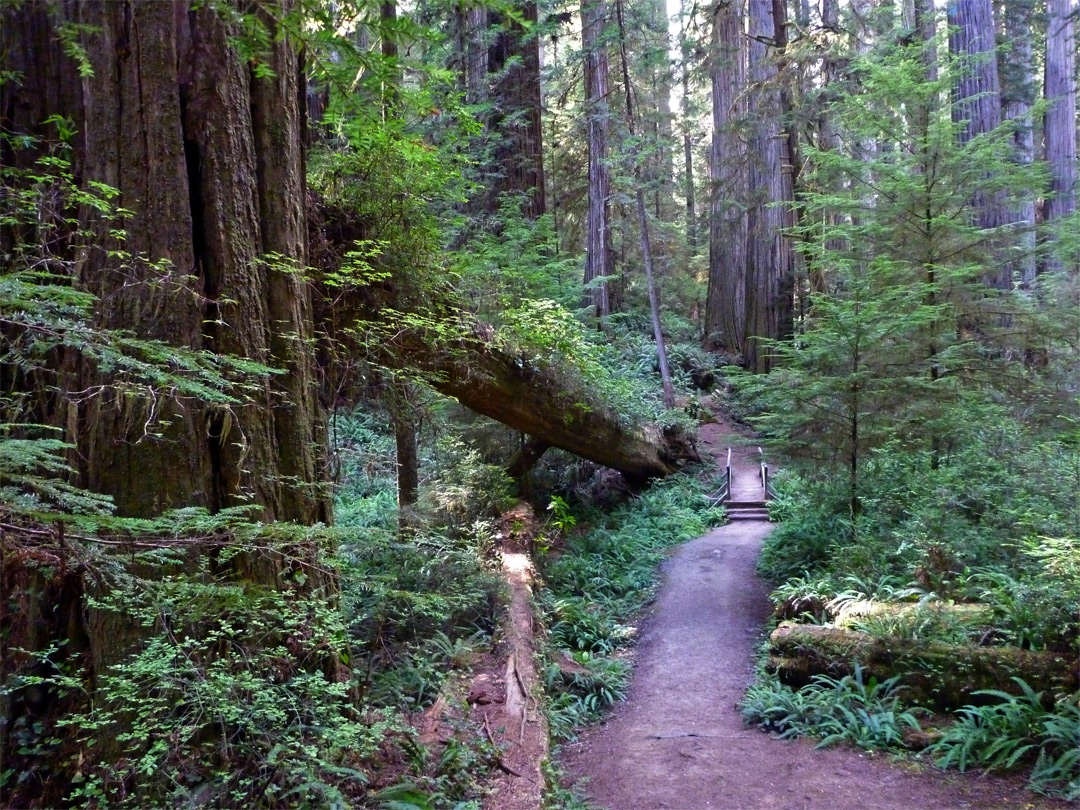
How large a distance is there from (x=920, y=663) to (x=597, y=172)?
1329cm

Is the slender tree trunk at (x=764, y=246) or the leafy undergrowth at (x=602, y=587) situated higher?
the slender tree trunk at (x=764, y=246)

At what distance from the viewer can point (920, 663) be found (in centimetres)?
573

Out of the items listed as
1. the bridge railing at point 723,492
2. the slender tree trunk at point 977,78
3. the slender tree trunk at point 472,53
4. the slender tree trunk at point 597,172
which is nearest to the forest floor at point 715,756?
the bridge railing at point 723,492

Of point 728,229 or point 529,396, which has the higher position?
point 728,229

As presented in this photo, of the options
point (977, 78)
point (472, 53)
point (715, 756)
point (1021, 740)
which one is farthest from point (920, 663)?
point (472, 53)

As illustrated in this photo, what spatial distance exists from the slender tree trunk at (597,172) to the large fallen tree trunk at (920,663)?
380 inches

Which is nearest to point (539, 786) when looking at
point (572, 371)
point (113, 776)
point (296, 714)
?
point (296, 714)

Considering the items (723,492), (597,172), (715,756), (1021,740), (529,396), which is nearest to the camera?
(1021,740)

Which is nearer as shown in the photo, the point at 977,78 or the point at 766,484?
the point at 766,484

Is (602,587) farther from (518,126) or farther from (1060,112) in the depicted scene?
(1060,112)

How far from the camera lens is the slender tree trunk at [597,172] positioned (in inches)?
600

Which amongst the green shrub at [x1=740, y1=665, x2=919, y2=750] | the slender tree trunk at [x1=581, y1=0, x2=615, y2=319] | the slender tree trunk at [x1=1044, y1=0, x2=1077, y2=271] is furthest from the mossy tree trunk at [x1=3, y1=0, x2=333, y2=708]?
the slender tree trunk at [x1=1044, y1=0, x2=1077, y2=271]

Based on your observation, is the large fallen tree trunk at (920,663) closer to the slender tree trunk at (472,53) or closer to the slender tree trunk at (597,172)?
the slender tree trunk at (597,172)

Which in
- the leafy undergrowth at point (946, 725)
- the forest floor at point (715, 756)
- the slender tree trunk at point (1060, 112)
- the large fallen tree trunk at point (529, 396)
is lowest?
the forest floor at point (715, 756)
